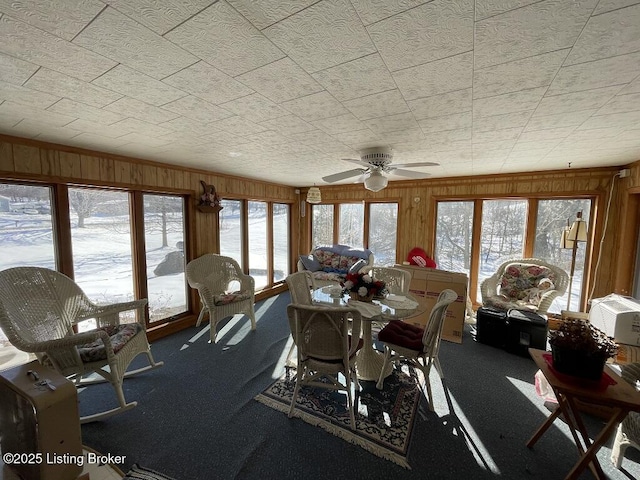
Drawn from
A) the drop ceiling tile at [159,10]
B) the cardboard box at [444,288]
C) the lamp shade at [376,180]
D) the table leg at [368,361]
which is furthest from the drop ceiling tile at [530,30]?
the cardboard box at [444,288]

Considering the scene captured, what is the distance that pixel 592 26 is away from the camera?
1.02 metres

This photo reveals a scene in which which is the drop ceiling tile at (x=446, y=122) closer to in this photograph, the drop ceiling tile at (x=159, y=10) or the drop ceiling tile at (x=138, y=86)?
the drop ceiling tile at (x=159, y=10)

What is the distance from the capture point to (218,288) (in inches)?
157

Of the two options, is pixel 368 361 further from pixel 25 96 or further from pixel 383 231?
pixel 25 96

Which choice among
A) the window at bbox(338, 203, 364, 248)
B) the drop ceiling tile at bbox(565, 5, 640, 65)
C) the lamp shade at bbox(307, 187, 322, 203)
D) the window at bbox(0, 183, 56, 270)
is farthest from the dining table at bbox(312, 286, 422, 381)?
the window at bbox(338, 203, 364, 248)

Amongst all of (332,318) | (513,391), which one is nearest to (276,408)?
(332,318)

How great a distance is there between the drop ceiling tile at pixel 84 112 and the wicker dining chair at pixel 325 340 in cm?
195

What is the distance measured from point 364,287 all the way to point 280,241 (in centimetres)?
377

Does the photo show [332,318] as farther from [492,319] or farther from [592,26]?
[492,319]

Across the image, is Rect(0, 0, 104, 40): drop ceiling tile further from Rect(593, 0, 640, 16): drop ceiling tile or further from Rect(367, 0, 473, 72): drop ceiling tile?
Rect(593, 0, 640, 16): drop ceiling tile

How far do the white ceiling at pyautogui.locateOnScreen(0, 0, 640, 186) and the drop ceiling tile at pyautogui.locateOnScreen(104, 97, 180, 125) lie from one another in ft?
0.04

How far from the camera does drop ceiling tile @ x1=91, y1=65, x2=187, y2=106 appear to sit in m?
1.38

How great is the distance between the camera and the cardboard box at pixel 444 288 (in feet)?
11.4

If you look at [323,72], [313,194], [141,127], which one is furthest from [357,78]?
[313,194]
